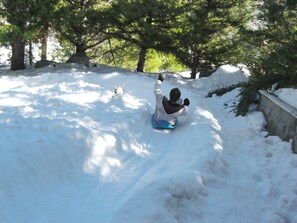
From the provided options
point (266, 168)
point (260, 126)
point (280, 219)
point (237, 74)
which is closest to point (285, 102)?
point (260, 126)

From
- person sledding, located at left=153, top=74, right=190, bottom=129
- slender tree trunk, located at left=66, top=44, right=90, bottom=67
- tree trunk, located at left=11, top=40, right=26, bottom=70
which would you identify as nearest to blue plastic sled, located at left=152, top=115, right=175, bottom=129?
person sledding, located at left=153, top=74, right=190, bottom=129

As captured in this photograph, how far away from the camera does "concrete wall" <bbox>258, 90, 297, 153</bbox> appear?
21.4ft

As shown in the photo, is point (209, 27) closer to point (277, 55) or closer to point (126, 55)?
point (277, 55)

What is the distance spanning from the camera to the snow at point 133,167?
4.23 meters

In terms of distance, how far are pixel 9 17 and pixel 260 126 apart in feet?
36.3

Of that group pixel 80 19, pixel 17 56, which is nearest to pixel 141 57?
pixel 80 19

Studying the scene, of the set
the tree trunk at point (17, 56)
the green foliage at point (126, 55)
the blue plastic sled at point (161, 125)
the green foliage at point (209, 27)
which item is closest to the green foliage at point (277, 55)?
the blue plastic sled at point (161, 125)

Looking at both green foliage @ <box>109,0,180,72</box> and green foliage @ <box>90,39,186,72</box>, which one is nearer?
green foliage @ <box>109,0,180,72</box>

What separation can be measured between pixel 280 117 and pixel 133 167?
3.50 meters

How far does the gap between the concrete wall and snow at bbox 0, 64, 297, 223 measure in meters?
0.18

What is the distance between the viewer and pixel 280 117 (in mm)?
7320

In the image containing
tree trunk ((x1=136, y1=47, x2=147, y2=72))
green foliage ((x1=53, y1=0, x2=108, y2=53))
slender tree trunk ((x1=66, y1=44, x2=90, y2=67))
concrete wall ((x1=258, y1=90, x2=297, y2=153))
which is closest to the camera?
concrete wall ((x1=258, y1=90, x2=297, y2=153))

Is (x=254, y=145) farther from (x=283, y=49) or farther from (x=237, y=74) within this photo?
(x=237, y=74)

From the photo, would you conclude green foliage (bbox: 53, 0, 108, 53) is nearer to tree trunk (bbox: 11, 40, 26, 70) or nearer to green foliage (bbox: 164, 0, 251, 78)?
tree trunk (bbox: 11, 40, 26, 70)
